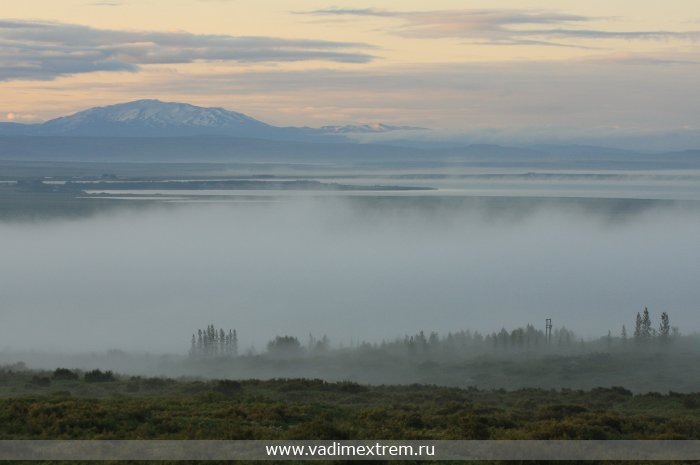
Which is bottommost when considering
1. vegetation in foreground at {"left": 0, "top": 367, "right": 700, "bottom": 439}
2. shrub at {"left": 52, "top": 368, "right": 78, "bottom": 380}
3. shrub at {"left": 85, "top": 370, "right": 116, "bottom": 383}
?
shrub at {"left": 52, "top": 368, "right": 78, "bottom": 380}

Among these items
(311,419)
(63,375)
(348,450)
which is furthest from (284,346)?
(348,450)

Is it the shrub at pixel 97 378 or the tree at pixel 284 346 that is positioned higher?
the shrub at pixel 97 378

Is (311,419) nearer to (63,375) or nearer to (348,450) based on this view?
(348,450)

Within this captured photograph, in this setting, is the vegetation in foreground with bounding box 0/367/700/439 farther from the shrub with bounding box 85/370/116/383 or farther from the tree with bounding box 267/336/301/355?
the tree with bounding box 267/336/301/355

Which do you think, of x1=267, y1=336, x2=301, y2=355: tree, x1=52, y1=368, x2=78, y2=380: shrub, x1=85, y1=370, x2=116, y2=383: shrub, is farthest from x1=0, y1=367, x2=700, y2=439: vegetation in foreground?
x1=267, y1=336, x2=301, y2=355: tree

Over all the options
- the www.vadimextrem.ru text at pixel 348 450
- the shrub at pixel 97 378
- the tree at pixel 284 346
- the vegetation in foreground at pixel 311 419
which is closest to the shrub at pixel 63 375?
the shrub at pixel 97 378

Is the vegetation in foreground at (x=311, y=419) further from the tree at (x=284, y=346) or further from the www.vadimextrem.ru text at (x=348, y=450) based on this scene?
the tree at (x=284, y=346)

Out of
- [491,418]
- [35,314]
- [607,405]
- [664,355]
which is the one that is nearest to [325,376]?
[664,355]

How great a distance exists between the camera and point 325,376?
101 m

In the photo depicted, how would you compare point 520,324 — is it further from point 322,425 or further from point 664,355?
point 322,425

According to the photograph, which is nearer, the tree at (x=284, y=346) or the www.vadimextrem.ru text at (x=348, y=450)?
the www.vadimextrem.ru text at (x=348, y=450)

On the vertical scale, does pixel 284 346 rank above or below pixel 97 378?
below

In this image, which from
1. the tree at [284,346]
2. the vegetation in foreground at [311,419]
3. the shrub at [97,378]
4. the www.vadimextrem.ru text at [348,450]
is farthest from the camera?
the tree at [284,346]

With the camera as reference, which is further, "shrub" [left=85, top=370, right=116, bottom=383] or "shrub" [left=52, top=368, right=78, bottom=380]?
"shrub" [left=52, top=368, right=78, bottom=380]
